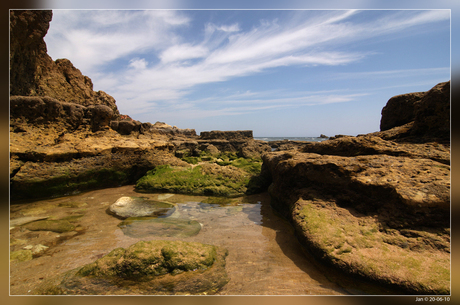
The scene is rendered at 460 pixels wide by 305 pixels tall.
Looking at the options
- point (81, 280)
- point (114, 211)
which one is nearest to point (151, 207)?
point (114, 211)

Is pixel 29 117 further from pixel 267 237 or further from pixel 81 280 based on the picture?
pixel 267 237

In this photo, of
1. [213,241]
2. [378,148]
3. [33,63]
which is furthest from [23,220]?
[378,148]

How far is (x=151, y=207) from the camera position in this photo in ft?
15.9

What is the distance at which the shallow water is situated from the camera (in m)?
2.39

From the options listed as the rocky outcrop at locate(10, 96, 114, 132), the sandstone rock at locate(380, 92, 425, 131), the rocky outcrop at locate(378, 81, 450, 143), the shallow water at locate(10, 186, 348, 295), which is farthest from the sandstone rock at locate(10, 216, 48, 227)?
the sandstone rock at locate(380, 92, 425, 131)

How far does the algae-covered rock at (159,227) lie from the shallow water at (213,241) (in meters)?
0.10

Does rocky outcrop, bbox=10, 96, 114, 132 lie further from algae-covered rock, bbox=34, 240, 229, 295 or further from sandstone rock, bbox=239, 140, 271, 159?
sandstone rock, bbox=239, 140, 271, 159

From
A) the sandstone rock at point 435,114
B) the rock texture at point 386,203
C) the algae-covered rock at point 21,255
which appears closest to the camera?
the rock texture at point 386,203

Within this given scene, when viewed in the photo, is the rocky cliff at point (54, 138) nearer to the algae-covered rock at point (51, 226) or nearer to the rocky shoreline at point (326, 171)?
the rocky shoreline at point (326, 171)

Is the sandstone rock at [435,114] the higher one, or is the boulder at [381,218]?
the sandstone rock at [435,114]

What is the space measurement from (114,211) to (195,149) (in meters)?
7.91

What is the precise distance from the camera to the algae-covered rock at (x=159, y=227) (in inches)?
142

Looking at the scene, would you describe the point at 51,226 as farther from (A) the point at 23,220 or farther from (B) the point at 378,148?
(B) the point at 378,148

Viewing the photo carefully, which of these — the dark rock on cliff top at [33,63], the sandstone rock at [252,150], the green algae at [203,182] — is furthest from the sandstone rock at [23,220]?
the sandstone rock at [252,150]
